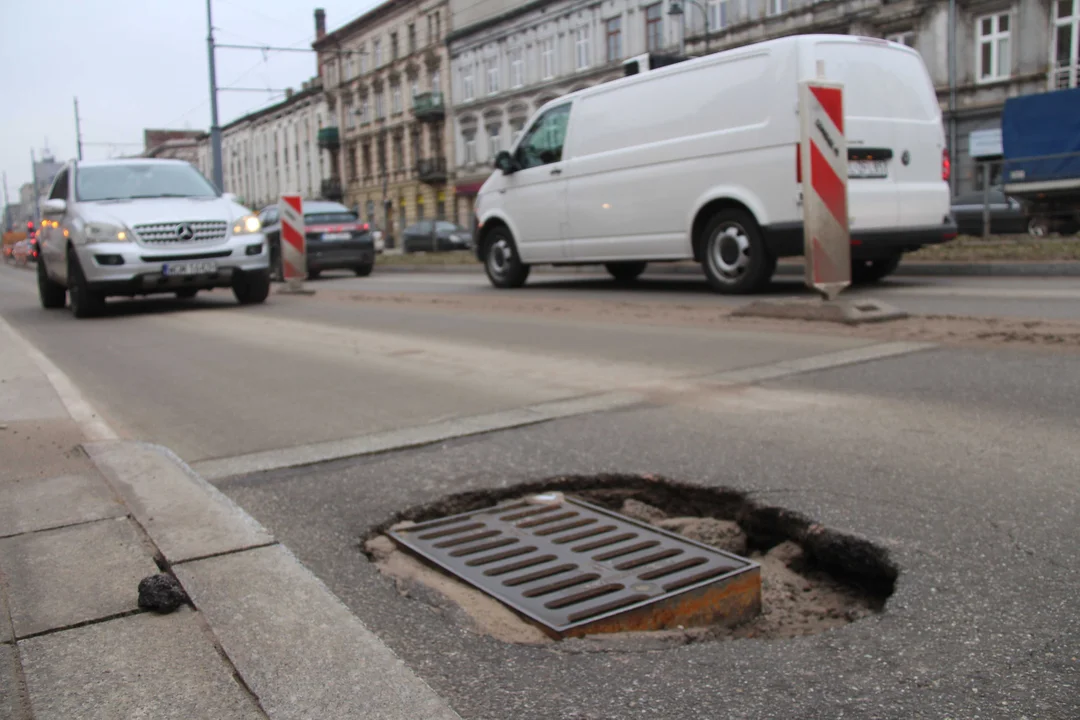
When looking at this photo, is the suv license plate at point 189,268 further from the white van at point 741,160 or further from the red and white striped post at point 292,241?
the white van at point 741,160

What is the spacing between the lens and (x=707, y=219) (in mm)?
10695

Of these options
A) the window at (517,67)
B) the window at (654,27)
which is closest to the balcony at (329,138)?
the window at (517,67)

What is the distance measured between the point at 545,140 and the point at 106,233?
5.13 metres

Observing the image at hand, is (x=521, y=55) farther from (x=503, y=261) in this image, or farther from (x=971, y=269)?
(x=971, y=269)

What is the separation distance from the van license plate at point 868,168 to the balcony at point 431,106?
4933cm

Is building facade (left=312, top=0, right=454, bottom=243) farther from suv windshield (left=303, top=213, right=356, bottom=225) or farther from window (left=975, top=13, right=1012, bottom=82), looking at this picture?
suv windshield (left=303, top=213, right=356, bottom=225)

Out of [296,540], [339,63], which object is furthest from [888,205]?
[339,63]

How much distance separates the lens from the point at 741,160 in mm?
9961

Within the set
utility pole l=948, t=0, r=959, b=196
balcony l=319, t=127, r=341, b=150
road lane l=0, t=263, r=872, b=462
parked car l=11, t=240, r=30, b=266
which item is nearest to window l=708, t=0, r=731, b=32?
utility pole l=948, t=0, r=959, b=196

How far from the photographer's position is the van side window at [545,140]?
39.7 ft

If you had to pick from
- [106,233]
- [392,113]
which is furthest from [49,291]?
[392,113]

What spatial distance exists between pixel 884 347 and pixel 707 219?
15.8 feet

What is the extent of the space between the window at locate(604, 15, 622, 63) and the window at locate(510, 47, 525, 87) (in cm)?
705

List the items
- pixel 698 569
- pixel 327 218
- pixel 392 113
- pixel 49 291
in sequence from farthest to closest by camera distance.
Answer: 1. pixel 392 113
2. pixel 327 218
3. pixel 49 291
4. pixel 698 569
